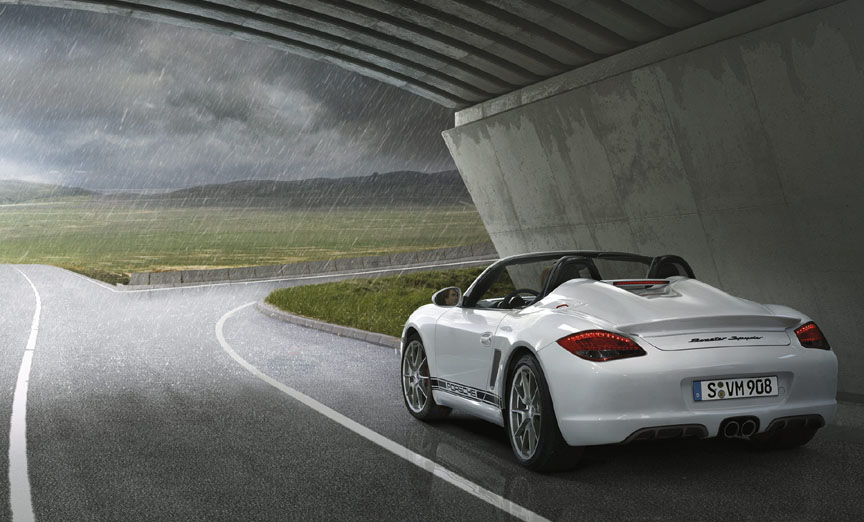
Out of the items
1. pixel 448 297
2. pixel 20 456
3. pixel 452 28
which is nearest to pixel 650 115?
pixel 452 28

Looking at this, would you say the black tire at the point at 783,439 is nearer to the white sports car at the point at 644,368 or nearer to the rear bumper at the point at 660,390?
the white sports car at the point at 644,368

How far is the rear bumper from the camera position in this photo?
513cm

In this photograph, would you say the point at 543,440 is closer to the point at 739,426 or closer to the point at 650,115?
the point at 739,426

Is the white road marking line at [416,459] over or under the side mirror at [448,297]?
under

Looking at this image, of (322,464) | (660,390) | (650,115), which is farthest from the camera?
(650,115)

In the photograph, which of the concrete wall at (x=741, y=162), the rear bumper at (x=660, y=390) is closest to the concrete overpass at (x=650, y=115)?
the concrete wall at (x=741, y=162)

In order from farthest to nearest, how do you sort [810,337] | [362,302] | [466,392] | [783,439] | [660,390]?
[362,302]
[466,392]
[783,439]
[810,337]
[660,390]

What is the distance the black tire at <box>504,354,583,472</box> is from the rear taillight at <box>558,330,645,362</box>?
32 cm

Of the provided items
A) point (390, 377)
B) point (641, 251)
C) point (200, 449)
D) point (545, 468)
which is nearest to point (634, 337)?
point (545, 468)

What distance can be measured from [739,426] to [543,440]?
1156 mm

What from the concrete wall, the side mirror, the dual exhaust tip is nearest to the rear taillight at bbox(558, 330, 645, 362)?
the dual exhaust tip

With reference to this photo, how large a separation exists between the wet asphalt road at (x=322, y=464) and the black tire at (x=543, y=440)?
0.09 metres

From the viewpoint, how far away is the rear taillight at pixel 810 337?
221 inches

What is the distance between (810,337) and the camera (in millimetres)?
5664
